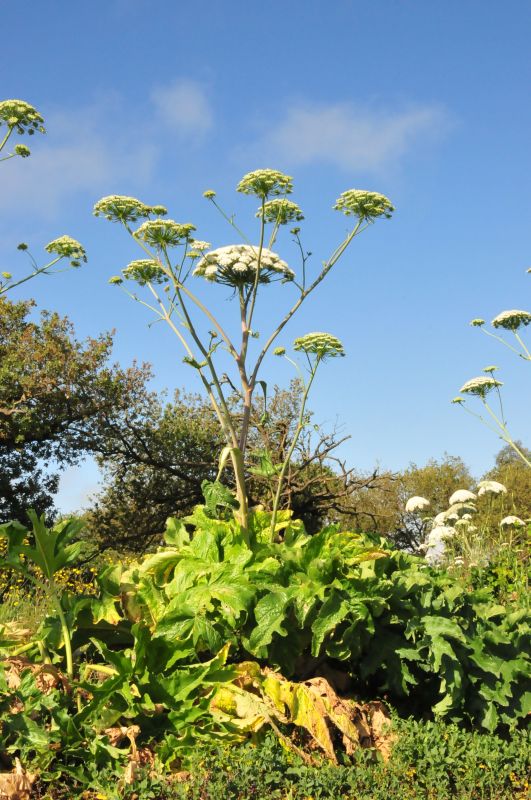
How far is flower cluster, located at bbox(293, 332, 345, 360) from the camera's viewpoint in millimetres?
5551

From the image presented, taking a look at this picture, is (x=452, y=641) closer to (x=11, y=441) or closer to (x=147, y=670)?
(x=147, y=670)

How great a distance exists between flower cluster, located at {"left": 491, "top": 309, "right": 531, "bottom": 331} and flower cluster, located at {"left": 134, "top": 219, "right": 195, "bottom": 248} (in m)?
5.10

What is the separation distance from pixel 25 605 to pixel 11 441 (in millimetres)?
5569

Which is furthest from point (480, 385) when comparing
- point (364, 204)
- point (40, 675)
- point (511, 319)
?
point (40, 675)

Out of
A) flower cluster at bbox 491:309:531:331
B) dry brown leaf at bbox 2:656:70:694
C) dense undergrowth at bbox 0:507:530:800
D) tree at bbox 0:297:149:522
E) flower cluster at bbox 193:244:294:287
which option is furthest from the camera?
tree at bbox 0:297:149:522

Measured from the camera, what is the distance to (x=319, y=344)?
5566 millimetres

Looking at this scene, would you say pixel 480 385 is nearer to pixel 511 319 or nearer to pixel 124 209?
pixel 511 319

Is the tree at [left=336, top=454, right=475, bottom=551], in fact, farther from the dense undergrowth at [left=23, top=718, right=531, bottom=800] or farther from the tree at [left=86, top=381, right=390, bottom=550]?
the dense undergrowth at [left=23, top=718, right=531, bottom=800]

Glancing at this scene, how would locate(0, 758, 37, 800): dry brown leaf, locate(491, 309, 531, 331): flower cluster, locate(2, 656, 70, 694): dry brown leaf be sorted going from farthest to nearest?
locate(491, 309, 531, 331): flower cluster, locate(2, 656, 70, 694): dry brown leaf, locate(0, 758, 37, 800): dry brown leaf

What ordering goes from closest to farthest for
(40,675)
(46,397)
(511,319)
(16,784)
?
(16,784), (40,675), (511,319), (46,397)

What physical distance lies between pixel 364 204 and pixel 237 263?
1.15m

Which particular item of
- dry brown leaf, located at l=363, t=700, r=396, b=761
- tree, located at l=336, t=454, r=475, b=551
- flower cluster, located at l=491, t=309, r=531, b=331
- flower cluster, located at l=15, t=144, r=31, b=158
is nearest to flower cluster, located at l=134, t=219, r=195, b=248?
flower cluster, located at l=15, t=144, r=31, b=158

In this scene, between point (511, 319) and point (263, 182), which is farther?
point (511, 319)

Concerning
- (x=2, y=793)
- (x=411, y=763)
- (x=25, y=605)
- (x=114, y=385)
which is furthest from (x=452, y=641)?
(x=114, y=385)
